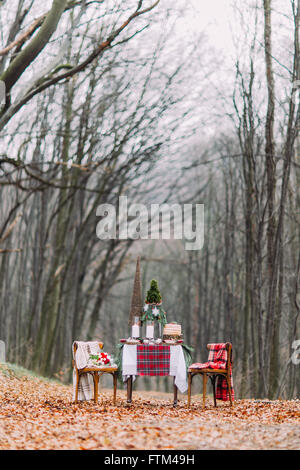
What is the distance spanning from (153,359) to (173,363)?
232mm

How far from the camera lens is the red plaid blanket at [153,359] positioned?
6852 millimetres

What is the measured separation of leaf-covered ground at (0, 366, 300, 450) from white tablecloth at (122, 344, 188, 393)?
0.32m

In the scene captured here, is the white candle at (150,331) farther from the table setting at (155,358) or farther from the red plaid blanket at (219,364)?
the red plaid blanket at (219,364)

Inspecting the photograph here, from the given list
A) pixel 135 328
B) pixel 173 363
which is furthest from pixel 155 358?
pixel 135 328

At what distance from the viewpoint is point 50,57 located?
36.3 feet

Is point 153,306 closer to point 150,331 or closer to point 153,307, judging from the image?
point 153,307

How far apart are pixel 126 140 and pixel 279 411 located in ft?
21.7

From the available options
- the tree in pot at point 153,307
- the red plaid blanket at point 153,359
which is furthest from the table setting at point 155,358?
the tree in pot at point 153,307

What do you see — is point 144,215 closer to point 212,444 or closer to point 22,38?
point 22,38

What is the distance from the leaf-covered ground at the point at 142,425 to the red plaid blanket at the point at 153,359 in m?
0.42

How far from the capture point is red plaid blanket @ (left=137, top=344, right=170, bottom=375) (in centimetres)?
685

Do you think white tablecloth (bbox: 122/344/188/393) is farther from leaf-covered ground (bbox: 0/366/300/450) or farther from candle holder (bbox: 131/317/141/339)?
leaf-covered ground (bbox: 0/366/300/450)

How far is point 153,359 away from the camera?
22.5ft
